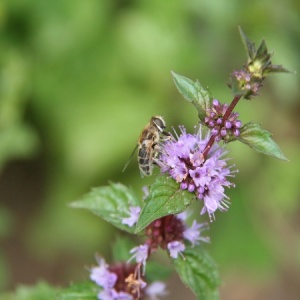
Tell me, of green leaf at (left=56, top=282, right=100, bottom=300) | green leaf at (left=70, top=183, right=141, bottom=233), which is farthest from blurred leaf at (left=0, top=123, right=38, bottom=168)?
green leaf at (left=56, top=282, right=100, bottom=300)

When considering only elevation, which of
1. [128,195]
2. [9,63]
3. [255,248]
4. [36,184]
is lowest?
[128,195]

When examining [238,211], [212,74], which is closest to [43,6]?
[212,74]

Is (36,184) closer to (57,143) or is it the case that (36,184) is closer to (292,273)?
(57,143)

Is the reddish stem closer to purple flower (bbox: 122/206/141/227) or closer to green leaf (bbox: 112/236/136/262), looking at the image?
purple flower (bbox: 122/206/141/227)

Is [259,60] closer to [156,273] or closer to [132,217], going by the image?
[132,217]

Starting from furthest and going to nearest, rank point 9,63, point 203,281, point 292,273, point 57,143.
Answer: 1. point 292,273
2. point 57,143
3. point 9,63
4. point 203,281

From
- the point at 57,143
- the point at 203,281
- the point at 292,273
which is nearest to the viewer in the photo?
the point at 203,281

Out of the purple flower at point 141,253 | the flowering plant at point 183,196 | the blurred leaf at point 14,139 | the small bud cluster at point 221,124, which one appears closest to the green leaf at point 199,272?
the flowering plant at point 183,196
